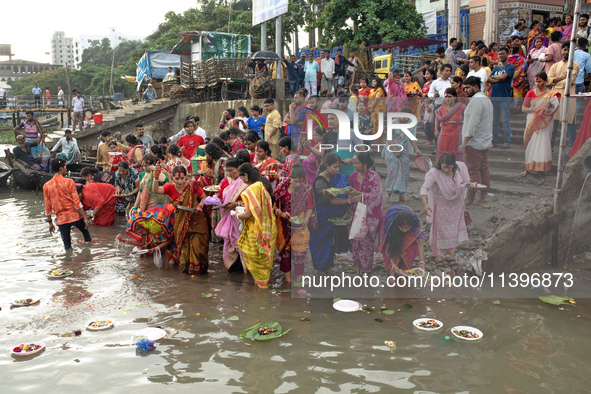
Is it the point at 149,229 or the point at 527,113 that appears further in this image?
the point at 149,229

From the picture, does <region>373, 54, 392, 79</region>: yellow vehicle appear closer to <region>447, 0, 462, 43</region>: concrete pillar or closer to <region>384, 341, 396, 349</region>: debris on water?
<region>447, 0, 462, 43</region>: concrete pillar

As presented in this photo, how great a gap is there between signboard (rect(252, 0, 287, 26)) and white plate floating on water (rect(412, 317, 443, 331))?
11051 millimetres

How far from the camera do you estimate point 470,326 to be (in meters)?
4.51

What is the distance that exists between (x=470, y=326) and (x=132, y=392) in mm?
2955

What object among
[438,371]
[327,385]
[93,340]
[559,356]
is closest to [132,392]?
[93,340]

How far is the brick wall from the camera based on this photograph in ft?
60.7

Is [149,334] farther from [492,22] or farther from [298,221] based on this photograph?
[492,22]

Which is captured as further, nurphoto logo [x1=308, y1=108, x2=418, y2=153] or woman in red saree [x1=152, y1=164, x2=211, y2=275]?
woman in red saree [x1=152, y1=164, x2=211, y2=275]

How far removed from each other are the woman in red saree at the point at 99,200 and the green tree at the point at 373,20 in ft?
40.6

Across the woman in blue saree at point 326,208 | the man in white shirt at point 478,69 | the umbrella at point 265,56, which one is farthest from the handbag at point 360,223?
the umbrella at point 265,56

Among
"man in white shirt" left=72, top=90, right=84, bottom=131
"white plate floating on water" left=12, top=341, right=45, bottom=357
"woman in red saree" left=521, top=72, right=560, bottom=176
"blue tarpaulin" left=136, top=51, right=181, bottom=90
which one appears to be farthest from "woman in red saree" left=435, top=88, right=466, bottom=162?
"blue tarpaulin" left=136, top=51, right=181, bottom=90

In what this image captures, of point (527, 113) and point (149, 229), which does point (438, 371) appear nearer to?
point (527, 113)

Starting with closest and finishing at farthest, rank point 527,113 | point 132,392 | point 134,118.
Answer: point 132,392
point 527,113
point 134,118

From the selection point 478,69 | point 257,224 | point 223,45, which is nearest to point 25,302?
point 257,224
